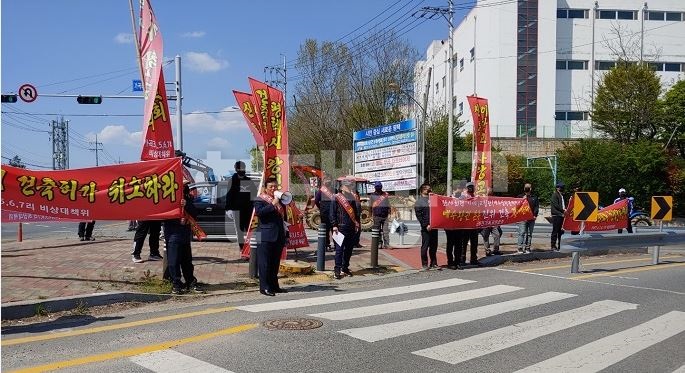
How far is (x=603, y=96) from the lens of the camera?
3538 cm

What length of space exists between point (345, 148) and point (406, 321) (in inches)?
1319

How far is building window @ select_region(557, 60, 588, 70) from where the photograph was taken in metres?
44.7

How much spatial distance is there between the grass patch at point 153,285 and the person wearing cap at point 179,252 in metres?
0.15

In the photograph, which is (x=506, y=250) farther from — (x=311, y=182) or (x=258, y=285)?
(x=311, y=182)

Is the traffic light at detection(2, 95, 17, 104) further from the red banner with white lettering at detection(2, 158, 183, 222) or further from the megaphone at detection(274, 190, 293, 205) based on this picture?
the megaphone at detection(274, 190, 293, 205)

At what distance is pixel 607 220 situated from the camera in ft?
51.8

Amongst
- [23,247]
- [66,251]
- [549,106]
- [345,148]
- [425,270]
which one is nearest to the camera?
[425,270]

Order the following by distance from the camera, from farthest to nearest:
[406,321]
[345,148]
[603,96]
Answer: [345,148] < [603,96] < [406,321]

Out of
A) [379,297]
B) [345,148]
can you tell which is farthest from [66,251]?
[345,148]

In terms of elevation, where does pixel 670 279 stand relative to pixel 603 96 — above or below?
below

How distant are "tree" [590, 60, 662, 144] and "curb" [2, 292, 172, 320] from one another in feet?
111

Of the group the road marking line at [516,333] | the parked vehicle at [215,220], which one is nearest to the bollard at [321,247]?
the road marking line at [516,333]

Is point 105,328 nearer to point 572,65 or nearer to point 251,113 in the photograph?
point 251,113

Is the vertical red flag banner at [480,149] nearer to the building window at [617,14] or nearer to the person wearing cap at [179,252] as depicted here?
the person wearing cap at [179,252]
